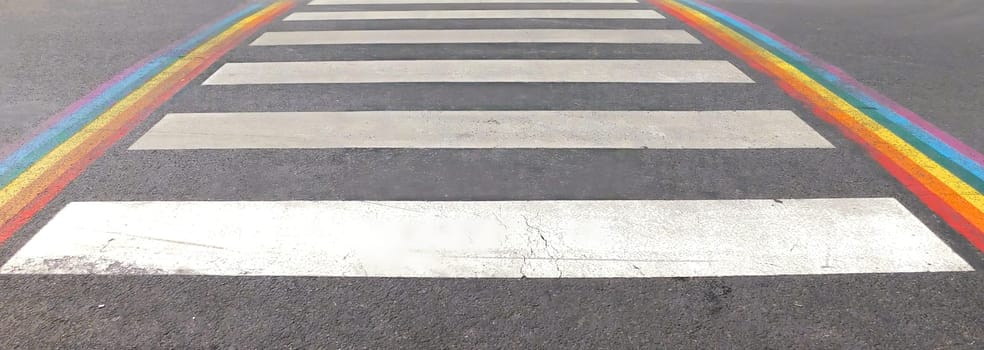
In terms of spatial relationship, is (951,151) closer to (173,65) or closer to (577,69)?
(577,69)

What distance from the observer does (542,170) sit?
4.45 meters

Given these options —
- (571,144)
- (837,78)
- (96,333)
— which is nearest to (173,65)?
(571,144)

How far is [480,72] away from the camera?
6730 millimetres

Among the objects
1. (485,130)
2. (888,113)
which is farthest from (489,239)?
(888,113)

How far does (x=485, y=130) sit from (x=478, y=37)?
328cm

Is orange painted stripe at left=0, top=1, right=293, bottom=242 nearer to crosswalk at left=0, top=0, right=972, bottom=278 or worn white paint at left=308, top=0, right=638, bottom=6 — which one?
crosswalk at left=0, top=0, right=972, bottom=278

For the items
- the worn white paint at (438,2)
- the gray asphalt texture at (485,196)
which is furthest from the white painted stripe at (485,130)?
the worn white paint at (438,2)

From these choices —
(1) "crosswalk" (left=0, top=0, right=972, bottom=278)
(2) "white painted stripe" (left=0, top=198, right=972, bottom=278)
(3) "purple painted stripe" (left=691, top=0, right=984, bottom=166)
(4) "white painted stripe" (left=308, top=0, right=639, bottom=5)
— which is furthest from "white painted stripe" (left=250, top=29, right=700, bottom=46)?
(2) "white painted stripe" (left=0, top=198, right=972, bottom=278)

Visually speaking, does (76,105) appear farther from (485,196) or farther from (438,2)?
(438,2)

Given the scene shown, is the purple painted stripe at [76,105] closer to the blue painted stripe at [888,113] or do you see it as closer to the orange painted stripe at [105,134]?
the orange painted stripe at [105,134]

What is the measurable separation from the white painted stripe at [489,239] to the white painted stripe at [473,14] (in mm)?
5913

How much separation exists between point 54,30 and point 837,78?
8.21 m

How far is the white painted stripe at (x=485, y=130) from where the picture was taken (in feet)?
16.0

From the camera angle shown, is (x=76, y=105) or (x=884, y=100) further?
(x=884, y=100)
